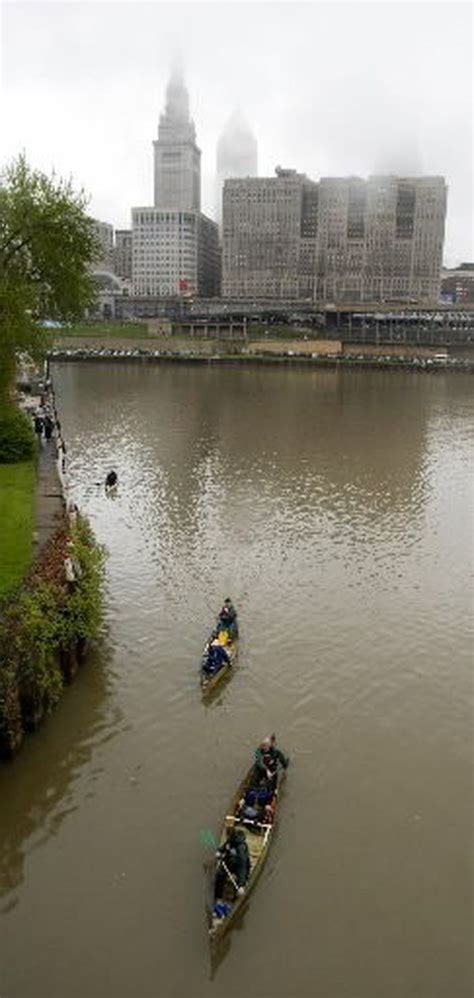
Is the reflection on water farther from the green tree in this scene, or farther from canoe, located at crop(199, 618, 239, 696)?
the green tree

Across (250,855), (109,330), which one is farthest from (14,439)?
(109,330)

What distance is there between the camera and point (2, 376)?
4241cm

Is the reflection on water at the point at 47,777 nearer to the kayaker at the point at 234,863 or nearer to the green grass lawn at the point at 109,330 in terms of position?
the kayaker at the point at 234,863

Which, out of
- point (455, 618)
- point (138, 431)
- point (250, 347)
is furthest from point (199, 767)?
point (250, 347)

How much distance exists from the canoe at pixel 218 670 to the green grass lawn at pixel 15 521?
5963 millimetres

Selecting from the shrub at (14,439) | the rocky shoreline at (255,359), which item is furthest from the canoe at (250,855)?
the rocky shoreline at (255,359)

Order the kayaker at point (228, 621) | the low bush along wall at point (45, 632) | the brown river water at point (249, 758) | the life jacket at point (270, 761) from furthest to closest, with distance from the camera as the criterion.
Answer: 1. the kayaker at point (228, 621)
2. the low bush along wall at point (45, 632)
3. the life jacket at point (270, 761)
4. the brown river water at point (249, 758)

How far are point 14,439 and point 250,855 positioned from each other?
29539 mm

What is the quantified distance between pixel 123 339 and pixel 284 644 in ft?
494

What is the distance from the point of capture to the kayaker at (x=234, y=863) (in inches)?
602

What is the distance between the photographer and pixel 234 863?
50.4 feet

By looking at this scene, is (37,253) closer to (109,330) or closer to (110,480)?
(110,480)

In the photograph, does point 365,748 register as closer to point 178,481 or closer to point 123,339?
point 178,481

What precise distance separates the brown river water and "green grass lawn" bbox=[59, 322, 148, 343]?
131604 mm
